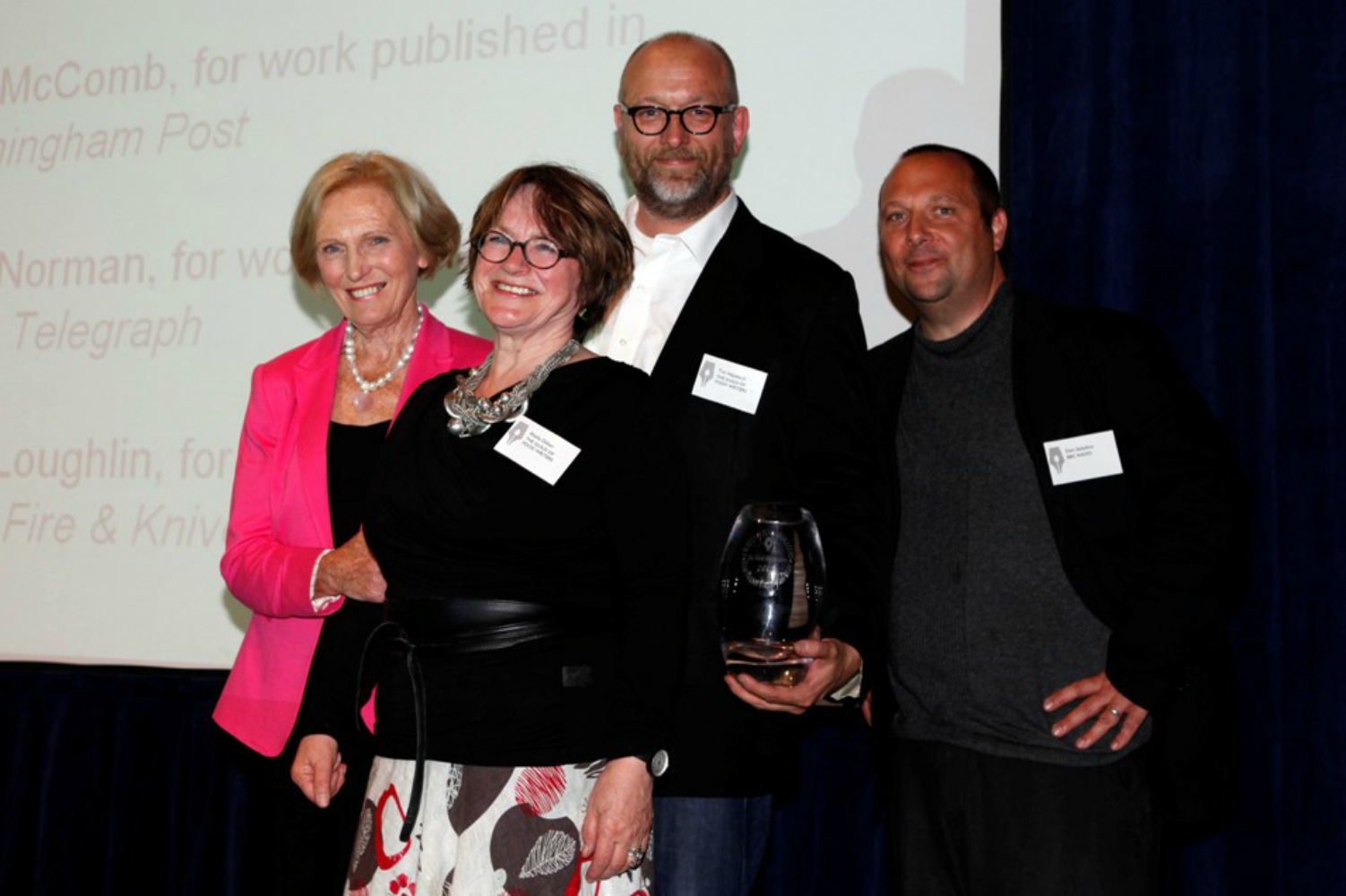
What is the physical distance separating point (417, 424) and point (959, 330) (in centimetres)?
108

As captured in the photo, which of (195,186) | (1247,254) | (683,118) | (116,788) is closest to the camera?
(683,118)

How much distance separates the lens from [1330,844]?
2668mm

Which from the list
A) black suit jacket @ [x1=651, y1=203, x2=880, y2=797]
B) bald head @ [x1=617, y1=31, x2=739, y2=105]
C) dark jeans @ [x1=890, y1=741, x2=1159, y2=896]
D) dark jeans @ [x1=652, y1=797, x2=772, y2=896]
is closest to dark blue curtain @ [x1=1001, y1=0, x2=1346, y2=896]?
dark jeans @ [x1=890, y1=741, x2=1159, y2=896]

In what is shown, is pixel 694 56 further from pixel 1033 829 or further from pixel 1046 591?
pixel 1033 829

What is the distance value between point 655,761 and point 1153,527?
0.99 m

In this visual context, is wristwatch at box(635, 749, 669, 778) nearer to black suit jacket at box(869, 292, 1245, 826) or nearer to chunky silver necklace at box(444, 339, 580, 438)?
chunky silver necklace at box(444, 339, 580, 438)

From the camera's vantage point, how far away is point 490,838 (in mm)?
1613

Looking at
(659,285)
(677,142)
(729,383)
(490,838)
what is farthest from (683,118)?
(490,838)

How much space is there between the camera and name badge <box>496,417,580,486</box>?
167 centimetres

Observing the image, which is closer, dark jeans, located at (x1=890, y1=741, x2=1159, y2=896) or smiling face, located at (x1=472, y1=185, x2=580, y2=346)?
smiling face, located at (x1=472, y1=185, x2=580, y2=346)

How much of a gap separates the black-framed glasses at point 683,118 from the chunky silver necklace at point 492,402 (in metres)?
0.72

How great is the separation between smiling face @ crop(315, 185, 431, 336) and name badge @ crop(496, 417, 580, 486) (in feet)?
2.52

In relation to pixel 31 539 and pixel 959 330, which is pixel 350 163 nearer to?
pixel 959 330

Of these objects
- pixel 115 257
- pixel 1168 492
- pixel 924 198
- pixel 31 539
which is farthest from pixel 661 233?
pixel 31 539
